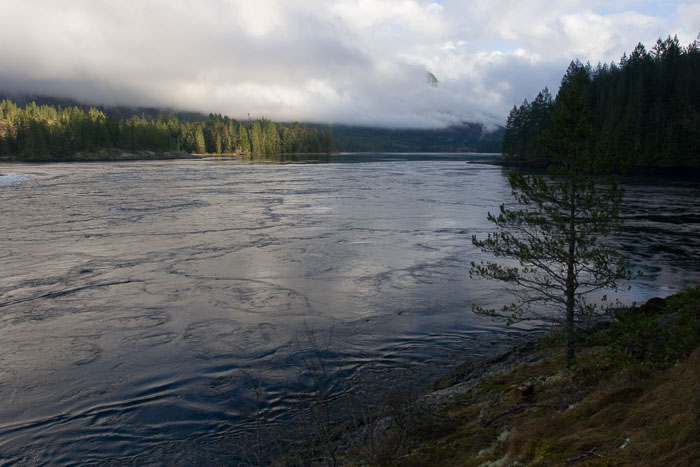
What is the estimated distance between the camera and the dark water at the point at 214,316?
8.83m

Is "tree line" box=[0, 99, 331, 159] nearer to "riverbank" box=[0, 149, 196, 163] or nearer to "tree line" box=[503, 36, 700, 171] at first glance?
"riverbank" box=[0, 149, 196, 163]

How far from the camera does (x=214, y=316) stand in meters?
13.8

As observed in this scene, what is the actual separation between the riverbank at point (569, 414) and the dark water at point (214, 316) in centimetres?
182

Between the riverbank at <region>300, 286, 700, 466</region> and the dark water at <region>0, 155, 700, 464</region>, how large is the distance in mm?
1823

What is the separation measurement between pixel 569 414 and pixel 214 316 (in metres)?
10.3

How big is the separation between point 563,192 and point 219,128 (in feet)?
612

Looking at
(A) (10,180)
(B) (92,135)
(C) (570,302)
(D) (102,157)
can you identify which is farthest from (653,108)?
(B) (92,135)

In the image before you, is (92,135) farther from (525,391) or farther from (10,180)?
(525,391)

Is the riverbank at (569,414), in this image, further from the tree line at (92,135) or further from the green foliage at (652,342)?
the tree line at (92,135)

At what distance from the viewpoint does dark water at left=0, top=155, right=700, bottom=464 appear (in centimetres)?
883

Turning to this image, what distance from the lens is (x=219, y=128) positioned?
182500 millimetres

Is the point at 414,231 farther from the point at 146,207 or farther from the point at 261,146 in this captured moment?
the point at 261,146

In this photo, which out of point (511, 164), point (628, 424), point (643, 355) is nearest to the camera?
point (628, 424)

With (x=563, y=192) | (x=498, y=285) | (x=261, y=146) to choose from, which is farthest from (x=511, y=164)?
(x=261, y=146)
